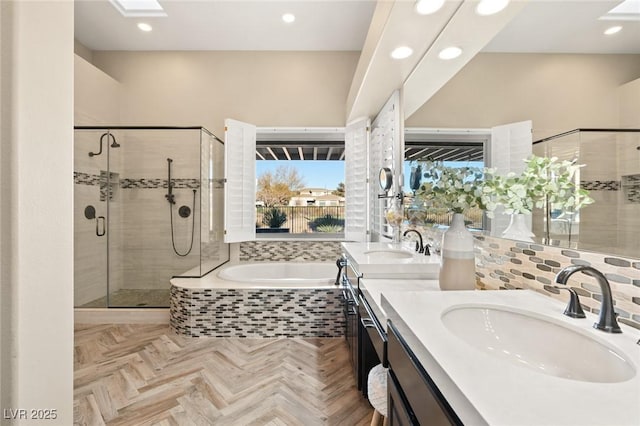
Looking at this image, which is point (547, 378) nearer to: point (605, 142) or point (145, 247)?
point (605, 142)

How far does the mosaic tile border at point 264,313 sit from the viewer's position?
8.59 feet

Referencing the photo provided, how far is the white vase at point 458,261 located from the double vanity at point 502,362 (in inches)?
7.4

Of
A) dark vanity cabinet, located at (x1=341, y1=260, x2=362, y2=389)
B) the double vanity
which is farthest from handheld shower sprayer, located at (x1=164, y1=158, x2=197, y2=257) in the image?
the double vanity

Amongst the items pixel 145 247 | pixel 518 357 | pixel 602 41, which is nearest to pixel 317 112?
pixel 145 247

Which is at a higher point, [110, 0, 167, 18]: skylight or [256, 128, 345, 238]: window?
[110, 0, 167, 18]: skylight

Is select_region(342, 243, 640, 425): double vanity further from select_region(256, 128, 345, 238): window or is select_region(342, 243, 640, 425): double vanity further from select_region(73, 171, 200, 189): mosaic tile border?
select_region(73, 171, 200, 189): mosaic tile border

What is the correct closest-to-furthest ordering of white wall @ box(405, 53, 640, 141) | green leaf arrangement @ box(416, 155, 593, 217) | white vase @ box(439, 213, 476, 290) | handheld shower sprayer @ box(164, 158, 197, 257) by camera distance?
white wall @ box(405, 53, 640, 141), green leaf arrangement @ box(416, 155, 593, 217), white vase @ box(439, 213, 476, 290), handheld shower sprayer @ box(164, 158, 197, 257)

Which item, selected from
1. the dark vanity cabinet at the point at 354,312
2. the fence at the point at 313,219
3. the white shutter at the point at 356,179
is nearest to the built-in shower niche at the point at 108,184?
the fence at the point at 313,219

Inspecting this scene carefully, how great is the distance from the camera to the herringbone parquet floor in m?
1.66

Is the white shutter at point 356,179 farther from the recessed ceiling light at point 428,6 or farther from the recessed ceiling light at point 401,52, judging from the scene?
the recessed ceiling light at point 428,6

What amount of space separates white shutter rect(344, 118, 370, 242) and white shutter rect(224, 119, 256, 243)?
1178mm

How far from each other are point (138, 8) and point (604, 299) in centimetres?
411

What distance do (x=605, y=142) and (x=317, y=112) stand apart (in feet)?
10.3

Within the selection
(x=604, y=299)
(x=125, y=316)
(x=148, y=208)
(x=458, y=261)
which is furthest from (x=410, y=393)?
(x=148, y=208)
